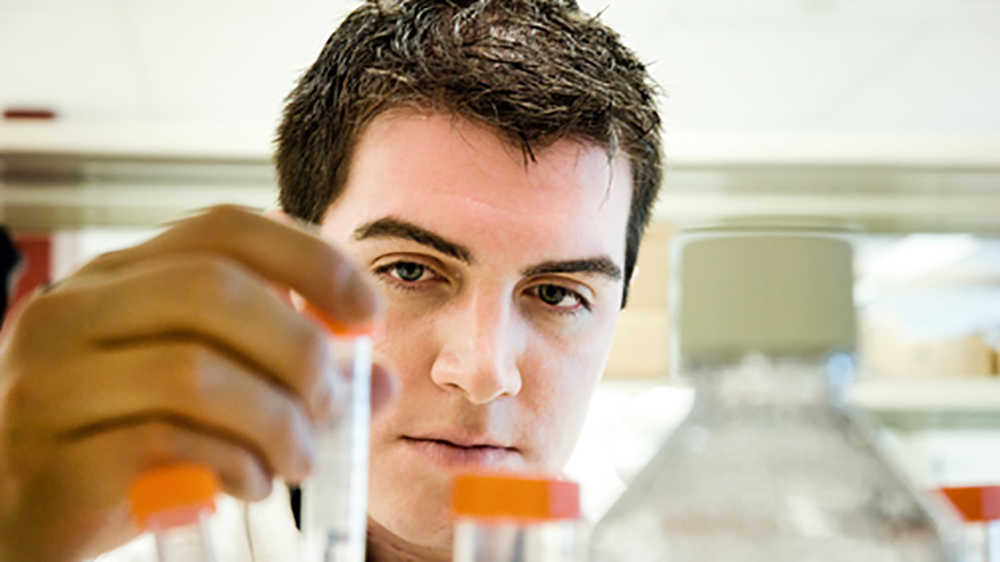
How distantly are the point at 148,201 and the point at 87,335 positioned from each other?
1835 millimetres

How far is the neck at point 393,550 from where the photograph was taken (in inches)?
38.1

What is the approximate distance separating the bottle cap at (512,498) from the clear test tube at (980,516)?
21 cm

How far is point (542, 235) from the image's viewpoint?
34.4 inches

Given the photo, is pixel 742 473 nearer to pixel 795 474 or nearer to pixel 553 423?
pixel 795 474

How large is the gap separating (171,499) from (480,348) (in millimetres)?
452

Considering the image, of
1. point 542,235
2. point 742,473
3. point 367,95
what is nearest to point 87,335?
point 742,473

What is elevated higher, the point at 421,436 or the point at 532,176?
the point at 532,176

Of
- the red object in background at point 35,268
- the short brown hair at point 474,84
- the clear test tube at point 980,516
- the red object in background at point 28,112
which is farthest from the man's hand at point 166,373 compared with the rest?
the red object in background at point 28,112

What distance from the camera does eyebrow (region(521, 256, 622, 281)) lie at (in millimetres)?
854

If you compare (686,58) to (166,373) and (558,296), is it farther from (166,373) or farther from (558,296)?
(166,373)

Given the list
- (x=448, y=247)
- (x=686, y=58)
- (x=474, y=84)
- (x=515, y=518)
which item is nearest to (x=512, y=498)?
(x=515, y=518)

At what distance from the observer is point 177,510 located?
1.07 feet

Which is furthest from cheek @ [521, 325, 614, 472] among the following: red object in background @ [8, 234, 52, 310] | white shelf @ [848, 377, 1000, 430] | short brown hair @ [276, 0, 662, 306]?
red object in background @ [8, 234, 52, 310]

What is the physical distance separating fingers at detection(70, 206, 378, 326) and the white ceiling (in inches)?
87.9
